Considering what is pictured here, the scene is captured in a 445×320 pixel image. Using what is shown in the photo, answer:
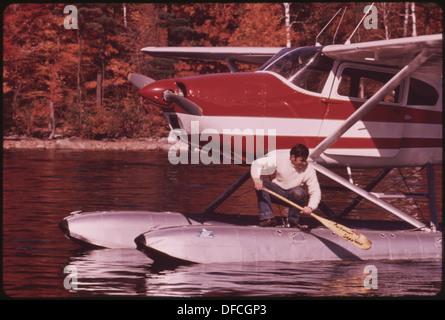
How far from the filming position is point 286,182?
39.2 ft

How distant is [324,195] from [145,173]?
21.0ft

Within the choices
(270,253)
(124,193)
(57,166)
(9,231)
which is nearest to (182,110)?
(270,253)

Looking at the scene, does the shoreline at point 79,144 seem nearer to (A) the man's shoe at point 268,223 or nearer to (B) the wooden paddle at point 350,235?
(A) the man's shoe at point 268,223

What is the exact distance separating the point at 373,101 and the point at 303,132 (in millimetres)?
1013

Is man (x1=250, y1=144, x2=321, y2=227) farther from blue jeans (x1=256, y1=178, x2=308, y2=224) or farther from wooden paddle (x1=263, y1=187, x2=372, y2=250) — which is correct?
wooden paddle (x1=263, y1=187, x2=372, y2=250)

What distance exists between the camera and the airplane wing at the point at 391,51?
37.7 feet

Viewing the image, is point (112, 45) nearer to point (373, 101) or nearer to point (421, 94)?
point (421, 94)

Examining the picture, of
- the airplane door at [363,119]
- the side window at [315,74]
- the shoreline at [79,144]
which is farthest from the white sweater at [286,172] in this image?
the shoreline at [79,144]

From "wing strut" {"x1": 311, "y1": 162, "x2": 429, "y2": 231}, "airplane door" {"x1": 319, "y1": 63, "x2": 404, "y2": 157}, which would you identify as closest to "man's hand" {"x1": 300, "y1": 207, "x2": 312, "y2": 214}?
"wing strut" {"x1": 311, "y1": 162, "x2": 429, "y2": 231}

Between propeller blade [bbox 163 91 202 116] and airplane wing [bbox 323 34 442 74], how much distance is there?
2094mm

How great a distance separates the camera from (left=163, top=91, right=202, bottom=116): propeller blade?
11.0 m

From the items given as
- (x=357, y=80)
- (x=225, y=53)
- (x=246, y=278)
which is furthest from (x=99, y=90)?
(x=246, y=278)

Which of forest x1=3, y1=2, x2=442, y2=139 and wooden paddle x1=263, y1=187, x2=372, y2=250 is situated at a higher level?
forest x1=3, y1=2, x2=442, y2=139

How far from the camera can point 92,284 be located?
979 cm
